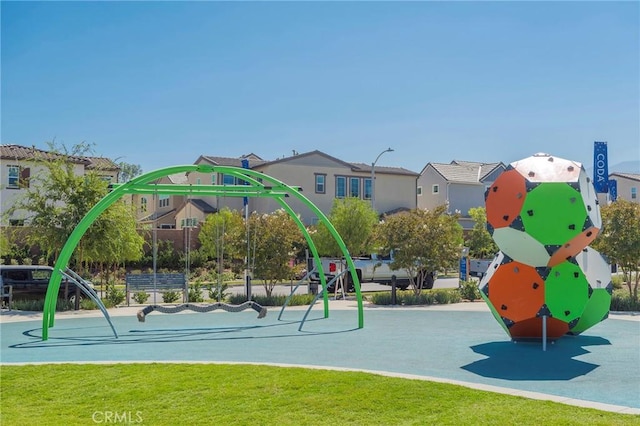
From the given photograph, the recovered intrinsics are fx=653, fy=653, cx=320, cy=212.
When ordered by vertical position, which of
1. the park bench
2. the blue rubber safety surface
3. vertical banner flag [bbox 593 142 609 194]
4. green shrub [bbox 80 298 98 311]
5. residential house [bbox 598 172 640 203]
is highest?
residential house [bbox 598 172 640 203]

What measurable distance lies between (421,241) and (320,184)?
2716 centimetres

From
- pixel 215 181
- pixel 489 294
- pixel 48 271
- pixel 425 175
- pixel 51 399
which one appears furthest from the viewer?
pixel 425 175

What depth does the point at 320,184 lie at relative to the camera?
50062 millimetres

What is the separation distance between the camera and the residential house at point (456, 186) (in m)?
56.7

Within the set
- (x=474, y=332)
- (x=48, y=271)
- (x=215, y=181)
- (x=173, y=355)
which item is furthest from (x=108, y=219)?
(x=215, y=181)

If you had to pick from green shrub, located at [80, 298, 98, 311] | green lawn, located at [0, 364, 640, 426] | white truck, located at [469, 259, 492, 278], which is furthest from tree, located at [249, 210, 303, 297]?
white truck, located at [469, 259, 492, 278]

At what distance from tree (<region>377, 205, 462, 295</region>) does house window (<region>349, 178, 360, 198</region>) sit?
88.2 ft

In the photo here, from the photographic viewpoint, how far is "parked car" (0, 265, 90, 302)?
71.0 ft

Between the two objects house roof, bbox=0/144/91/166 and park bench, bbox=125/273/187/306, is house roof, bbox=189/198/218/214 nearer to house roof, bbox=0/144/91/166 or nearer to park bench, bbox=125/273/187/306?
house roof, bbox=0/144/91/166

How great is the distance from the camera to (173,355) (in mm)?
12656

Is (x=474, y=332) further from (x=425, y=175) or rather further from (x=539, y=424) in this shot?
(x=425, y=175)

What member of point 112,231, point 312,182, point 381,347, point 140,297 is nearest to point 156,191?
point 112,231

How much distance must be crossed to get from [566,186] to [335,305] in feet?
37.0

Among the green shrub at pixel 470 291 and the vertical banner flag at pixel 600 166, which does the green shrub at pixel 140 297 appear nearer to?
the green shrub at pixel 470 291
